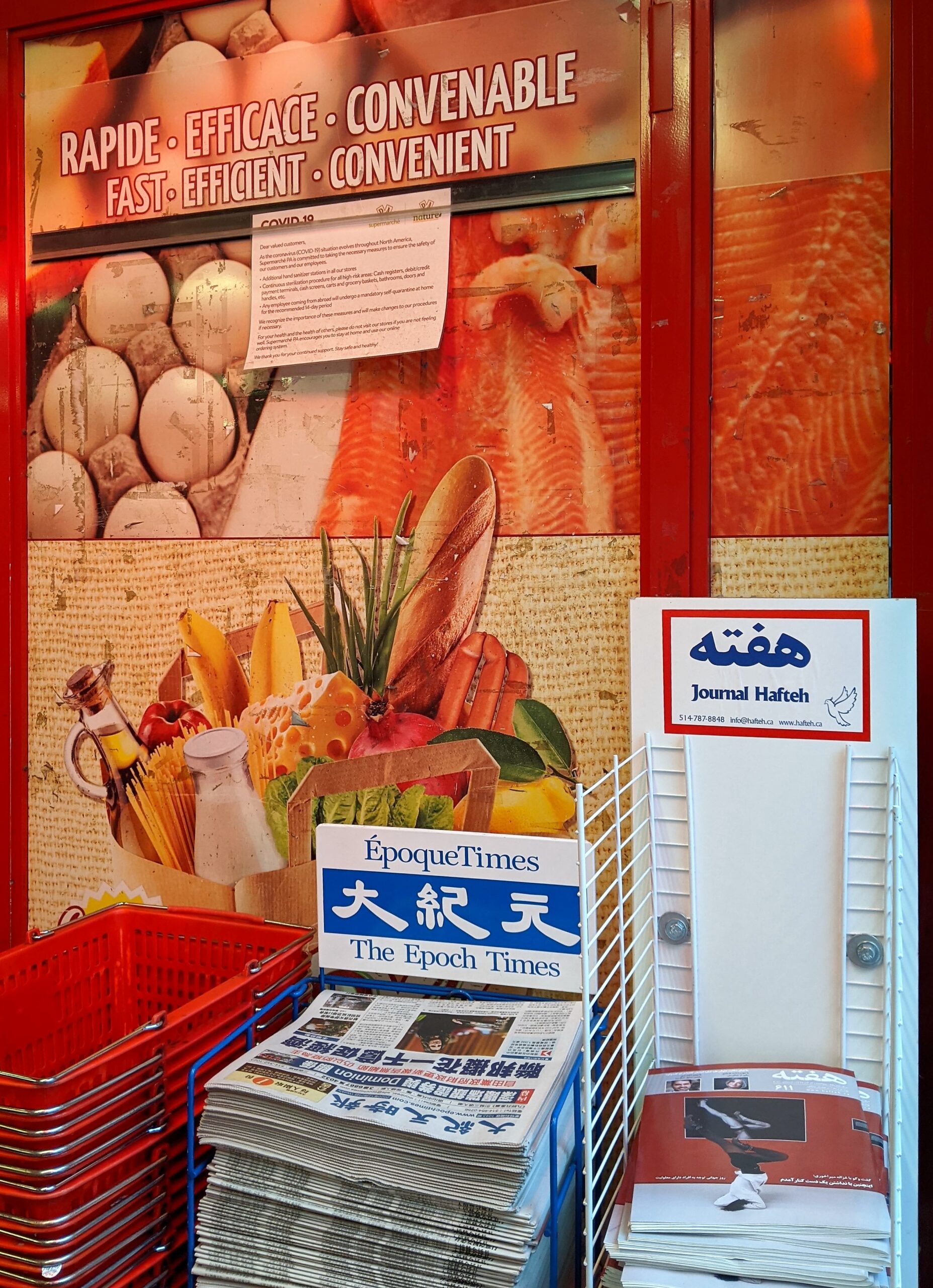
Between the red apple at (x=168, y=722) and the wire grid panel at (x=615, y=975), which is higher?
the red apple at (x=168, y=722)

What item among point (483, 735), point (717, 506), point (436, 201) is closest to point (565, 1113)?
point (483, 735)

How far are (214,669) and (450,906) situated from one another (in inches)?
25.2

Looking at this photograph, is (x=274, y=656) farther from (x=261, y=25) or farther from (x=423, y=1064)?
(x=261, y=25)

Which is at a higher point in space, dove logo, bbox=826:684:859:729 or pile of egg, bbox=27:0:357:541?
pile of egg, bbox=27:0:357:541

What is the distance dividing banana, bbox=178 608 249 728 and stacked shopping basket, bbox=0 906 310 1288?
355 mm

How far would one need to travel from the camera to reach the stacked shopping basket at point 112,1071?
1.26 metres

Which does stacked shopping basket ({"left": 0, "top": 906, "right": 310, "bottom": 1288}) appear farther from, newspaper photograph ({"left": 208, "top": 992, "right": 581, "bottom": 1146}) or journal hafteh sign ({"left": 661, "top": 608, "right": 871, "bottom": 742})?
journal hafteh sign ({"left": 661, "top": 608, "right": 871, "bottom": 742})

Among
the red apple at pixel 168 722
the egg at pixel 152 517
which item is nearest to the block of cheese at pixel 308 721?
the red apple at pixel 168 722

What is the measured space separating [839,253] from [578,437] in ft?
1.49

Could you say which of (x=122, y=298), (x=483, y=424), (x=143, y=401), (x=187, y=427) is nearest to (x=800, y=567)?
(x=483, y=424)

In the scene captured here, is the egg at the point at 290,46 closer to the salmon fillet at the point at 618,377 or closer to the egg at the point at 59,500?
the salmon fillet at the point at 618,377

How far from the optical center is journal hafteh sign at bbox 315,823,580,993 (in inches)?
61.0

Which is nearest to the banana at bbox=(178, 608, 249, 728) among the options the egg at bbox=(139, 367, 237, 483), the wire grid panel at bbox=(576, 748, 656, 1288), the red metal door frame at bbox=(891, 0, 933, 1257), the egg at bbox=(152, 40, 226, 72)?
the egg at bbox=(139, 367, 237, 483)

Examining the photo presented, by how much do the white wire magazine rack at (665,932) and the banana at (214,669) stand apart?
66 centimetres
